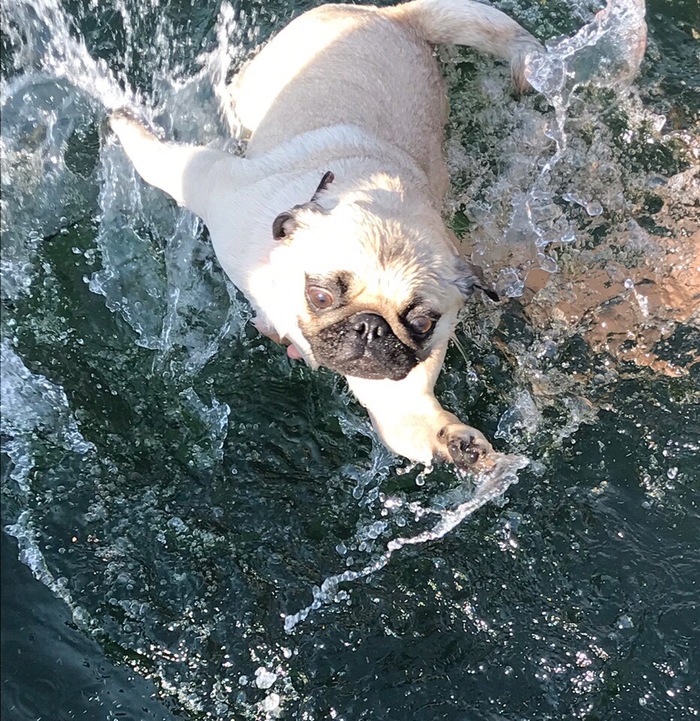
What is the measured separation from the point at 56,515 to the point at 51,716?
53.5 inches

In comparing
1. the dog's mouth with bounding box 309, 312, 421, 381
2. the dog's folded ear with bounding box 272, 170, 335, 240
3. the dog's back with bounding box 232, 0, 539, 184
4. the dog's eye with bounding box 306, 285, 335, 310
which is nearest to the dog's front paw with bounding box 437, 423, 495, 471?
the dog's mouth with bounding box 309, 312, 421, 381

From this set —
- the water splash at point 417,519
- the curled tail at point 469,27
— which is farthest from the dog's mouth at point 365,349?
the curled tail at point 469,27

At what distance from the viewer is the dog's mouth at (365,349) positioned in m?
4.00

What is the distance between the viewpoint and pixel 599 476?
18.5 ft

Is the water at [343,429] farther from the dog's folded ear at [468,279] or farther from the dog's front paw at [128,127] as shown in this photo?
the dog's folded ear at [468,279]

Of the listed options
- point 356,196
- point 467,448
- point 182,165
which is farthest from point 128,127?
point 467,448

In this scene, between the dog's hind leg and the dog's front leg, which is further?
the dog's hind leg

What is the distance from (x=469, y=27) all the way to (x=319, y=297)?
260cm

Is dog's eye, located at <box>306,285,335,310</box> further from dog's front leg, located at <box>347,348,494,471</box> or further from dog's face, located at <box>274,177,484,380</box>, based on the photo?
dog's front leg, located at <box>347,348,494,471</box>

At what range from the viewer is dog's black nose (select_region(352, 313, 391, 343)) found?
398cm

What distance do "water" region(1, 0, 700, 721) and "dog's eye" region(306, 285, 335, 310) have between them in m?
Result: 1.38

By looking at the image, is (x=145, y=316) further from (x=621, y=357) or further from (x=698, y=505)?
(x=698, y=505)

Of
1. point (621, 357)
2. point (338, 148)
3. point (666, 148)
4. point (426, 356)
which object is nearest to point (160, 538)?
point (426, 356)

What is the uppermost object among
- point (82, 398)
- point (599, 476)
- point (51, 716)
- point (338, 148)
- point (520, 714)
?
point (338, 148)
